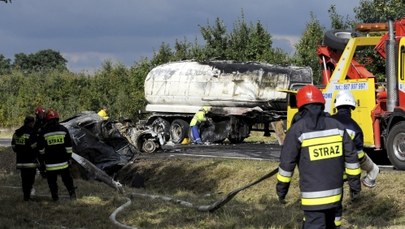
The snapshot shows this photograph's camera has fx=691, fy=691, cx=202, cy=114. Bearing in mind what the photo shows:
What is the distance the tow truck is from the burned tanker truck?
823 centimetres

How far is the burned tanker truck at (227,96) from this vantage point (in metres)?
25.8

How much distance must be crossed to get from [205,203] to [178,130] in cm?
1546

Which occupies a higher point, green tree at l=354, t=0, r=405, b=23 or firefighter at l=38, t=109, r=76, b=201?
green tree at l=354, t=0, r=405, b=23

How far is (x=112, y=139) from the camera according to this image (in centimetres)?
2058

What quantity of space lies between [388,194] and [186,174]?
6.54 metres

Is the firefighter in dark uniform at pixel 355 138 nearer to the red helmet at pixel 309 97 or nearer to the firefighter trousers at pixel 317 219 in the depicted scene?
the firefighter trousers at pixel 317 219

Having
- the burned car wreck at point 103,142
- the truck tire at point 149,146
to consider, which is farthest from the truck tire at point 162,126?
the burned car wreck at point 103,142

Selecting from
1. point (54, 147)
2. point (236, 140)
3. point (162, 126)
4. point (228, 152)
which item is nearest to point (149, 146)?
point (228, 152)

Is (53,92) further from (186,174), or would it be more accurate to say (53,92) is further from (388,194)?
(388,194)

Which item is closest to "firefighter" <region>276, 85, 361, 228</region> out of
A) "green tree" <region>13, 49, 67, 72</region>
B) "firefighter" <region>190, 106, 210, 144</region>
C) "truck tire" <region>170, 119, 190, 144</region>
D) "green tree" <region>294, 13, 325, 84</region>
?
"firefighter" <region>190, 106, 210, 144</region>

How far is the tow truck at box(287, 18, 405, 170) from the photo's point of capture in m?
13.9

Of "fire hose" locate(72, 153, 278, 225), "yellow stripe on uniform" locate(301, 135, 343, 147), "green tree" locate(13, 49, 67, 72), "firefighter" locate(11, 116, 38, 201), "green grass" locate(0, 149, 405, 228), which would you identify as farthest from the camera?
"green tree" locate(13, 49, 67, 72)

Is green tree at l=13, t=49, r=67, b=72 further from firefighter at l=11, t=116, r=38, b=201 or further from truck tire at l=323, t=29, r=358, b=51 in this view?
firefighter at l=11, t=116, r=38, b=201

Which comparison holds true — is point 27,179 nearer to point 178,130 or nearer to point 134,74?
point 178,130
